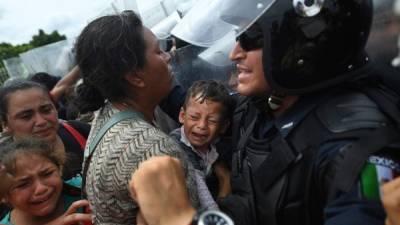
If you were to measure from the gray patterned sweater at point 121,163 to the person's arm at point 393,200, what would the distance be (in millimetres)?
658

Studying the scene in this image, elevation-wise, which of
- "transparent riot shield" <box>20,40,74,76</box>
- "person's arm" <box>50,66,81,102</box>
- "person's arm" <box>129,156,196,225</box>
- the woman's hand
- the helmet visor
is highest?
the helmet visor

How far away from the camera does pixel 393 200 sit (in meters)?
0.79

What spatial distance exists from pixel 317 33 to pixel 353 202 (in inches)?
23.2

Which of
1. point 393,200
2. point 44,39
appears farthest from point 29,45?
point 393,200

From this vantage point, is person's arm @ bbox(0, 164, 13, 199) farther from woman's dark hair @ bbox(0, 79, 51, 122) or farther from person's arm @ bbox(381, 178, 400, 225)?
person's arm @ bbox(381, 178, 400, 225)

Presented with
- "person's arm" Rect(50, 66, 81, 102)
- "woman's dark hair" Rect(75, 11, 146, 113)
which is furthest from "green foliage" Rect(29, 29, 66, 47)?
"woman's dark hair" Rect(75, 11, 146, 113)

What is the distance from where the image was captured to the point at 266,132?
1.52 m

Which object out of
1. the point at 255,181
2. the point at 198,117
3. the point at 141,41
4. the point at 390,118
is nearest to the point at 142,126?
the point at 141,41

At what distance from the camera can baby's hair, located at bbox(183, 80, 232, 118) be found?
2.31m

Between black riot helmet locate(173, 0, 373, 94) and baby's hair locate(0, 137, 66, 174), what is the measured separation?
1189mm

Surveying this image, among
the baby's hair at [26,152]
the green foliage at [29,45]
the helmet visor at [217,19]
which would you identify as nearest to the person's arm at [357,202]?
the helmet visor at [217,19]

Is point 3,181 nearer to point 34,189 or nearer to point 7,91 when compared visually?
point 34,189

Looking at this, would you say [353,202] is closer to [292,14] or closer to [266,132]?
[266,132]

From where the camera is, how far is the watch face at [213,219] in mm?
899
